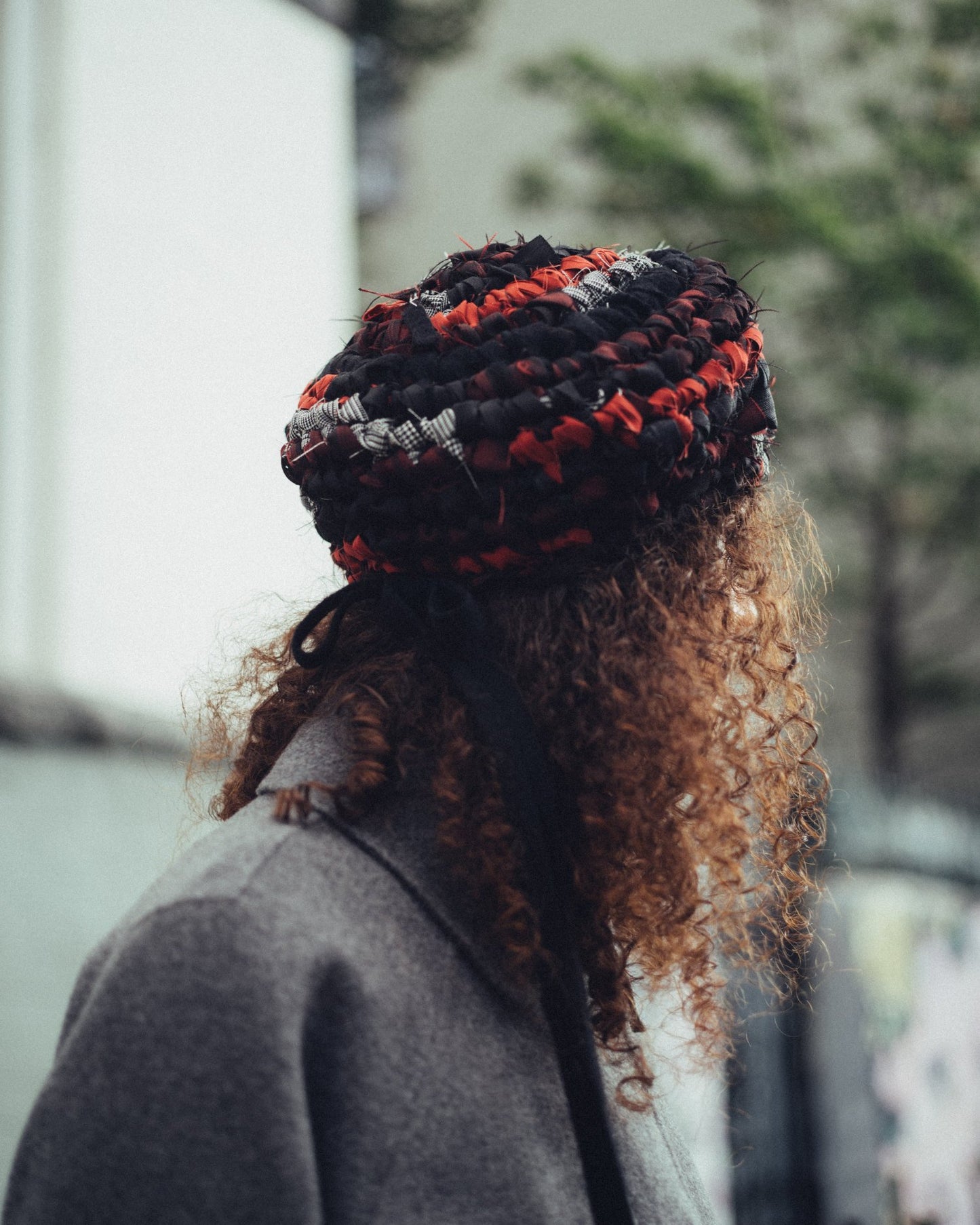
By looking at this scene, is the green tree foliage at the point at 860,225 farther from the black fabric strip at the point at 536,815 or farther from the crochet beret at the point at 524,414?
the black fabric strip at the point at 536,815

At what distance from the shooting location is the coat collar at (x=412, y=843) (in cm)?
113

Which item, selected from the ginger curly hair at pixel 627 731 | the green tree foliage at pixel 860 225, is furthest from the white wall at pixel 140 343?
the green tree foliage at pixel 860 225

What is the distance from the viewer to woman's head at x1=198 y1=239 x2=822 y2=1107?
3.71 ft

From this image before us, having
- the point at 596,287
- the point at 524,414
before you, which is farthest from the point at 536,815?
A: the point at 596,287

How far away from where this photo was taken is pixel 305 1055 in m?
1.01

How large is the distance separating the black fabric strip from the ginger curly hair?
0.03 meters

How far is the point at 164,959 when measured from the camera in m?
0.97

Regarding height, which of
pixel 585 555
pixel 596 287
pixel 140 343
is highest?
pixel 140 343

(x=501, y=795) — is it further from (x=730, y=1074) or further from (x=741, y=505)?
(x=730, y=1074)

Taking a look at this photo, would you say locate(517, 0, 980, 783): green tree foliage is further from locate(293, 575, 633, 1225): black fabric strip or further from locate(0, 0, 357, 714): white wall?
locate(293, 575, 633, 1225): black fabric strip

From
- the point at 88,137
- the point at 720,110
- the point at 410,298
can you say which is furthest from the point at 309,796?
the point at 720,110

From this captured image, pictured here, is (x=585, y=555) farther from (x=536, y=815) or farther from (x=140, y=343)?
(x=140, y=343)

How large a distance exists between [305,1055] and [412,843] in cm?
22

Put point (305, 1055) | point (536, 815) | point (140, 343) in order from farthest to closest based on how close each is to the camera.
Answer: point (140, 343) → point (536, 815) → point (305, 1055)
